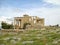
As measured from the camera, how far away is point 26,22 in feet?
122

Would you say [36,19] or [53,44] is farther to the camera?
[36,19]

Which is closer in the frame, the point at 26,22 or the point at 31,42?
the point at 31,42

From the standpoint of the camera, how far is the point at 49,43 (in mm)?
4688

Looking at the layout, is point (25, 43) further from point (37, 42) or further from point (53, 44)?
point (53, 44)

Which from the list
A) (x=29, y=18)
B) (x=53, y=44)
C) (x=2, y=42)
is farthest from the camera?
(x=29, y=18)

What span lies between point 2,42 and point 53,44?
1436 mm

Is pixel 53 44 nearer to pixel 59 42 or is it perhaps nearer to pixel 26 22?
pixel 59 42

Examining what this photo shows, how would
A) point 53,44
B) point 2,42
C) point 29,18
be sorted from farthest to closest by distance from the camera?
point 29,18, point 2,42, point 53,44

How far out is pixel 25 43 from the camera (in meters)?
4.77

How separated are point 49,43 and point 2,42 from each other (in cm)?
133

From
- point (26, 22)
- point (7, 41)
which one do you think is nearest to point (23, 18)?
point (26, 22)

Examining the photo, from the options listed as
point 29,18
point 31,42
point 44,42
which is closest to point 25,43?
point 31,42

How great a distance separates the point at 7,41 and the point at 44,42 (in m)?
1.08

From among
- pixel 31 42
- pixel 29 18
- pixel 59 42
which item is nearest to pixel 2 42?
pixel 31 42
